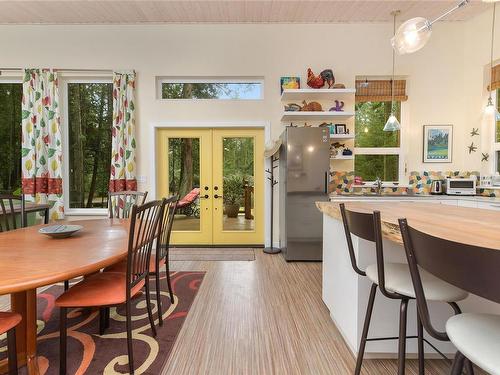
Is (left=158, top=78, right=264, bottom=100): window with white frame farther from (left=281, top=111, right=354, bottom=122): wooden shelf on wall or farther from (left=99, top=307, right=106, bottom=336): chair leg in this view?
(left=99, top=307, right=106, bottom=336): chair leg

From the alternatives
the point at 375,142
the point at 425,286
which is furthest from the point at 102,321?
the point at 375,142

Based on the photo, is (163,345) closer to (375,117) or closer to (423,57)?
(375,117)

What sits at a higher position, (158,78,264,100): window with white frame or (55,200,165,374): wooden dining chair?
(158,78,264,100): window with white frame

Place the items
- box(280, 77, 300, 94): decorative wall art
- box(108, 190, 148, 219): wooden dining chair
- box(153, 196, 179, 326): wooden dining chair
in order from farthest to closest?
1. box(280, 77, 300, 94): decorative wall art
2. box(108, 190, 148, 219): wooden dining chair
3. box(153, 196, 179, 326): wooden dining chair

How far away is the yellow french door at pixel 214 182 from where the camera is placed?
15.0 ft

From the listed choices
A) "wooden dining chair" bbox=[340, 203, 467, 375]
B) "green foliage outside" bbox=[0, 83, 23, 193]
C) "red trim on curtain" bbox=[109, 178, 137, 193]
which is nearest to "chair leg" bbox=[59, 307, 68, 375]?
"wooden dining chair" bbox=[340, 203, 467, 375]

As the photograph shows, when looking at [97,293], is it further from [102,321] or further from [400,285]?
[400,285]

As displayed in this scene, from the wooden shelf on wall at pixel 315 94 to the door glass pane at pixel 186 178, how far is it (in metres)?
1.56

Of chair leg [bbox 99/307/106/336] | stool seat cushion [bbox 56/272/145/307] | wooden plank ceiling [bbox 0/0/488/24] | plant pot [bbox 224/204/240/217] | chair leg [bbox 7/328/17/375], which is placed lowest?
chair leg [bbox 99/307/106/336]

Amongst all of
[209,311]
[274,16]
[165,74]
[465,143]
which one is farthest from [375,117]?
[209,311]

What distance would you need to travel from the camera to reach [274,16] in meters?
4.25

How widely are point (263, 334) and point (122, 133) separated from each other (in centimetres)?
356

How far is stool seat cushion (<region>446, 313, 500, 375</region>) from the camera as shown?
0.75 m

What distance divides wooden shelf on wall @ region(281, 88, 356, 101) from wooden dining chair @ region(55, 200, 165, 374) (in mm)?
2902
